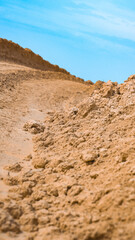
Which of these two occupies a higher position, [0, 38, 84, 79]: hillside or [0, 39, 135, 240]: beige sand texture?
[0, 38, 84, 79]: hillside

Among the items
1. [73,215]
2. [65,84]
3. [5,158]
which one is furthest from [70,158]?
[65,84]

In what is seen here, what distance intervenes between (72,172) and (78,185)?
480 millimetres

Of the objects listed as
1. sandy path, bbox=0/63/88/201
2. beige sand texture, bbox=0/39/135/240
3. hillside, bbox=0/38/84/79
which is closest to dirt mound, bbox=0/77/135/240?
beige sand texture, bbox=0/39/135/240

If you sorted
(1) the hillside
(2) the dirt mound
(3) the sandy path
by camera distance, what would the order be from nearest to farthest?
(2) the dirt mound
(3) the sandy path
(1) the hillside

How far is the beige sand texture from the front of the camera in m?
2.70

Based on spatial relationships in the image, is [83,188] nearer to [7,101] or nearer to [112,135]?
[112,135]

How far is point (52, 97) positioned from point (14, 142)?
17.5 feet

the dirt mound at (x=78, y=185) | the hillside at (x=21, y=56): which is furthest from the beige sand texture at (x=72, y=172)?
the hillside at (x=21, y=56)

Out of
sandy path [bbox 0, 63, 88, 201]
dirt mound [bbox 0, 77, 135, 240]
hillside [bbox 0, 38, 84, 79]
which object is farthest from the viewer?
hillside [bbox 0, 38, 84, 79]

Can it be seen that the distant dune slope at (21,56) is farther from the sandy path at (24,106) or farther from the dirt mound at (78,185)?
the dirt mound at (78,185)

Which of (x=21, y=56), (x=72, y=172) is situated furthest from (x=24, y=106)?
(x=21, y=56)

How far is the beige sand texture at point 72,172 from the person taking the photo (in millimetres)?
2695

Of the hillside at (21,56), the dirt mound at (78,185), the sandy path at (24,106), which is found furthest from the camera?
the hillside at (21,56)

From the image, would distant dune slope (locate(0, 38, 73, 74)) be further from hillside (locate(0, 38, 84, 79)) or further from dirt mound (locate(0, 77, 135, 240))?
dirt mound (locate(0, 77, 135, 240))
